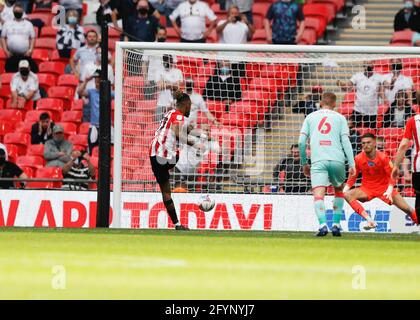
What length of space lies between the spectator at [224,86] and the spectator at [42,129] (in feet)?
12.4

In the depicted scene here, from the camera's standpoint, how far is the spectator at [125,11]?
1007 inches

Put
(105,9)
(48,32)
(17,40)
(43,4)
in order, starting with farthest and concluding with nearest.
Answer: (43,4) < (48,32) < (105,9) < (17,40)

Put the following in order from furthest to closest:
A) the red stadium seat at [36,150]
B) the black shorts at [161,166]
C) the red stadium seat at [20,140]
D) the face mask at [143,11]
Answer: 1. the face mask at [143,11]
2. the red stadium seat at [20,140]
3. the red stadium seat at [36,150]
4. the black shorts at [161,166]

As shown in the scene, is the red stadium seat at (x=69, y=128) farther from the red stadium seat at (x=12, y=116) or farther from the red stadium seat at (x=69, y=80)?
the red stadium seat at (x=69, y=80)

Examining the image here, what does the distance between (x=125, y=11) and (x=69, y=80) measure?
177 centimetres

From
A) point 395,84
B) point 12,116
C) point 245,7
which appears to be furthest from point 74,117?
point 395,84

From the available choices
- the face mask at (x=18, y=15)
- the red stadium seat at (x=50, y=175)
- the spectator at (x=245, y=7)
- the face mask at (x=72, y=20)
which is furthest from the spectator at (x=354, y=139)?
the face mask at (x=18, y=15)

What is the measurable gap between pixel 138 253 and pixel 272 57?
8207 mm

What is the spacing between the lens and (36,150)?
940 inches

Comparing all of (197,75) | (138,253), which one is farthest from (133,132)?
(138,253)

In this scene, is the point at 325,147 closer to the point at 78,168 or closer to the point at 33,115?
the point at 78,168

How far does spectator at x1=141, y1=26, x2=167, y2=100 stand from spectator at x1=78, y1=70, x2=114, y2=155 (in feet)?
10.7

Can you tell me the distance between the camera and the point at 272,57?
797 inches

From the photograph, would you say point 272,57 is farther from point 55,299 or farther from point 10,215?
point 55,299
